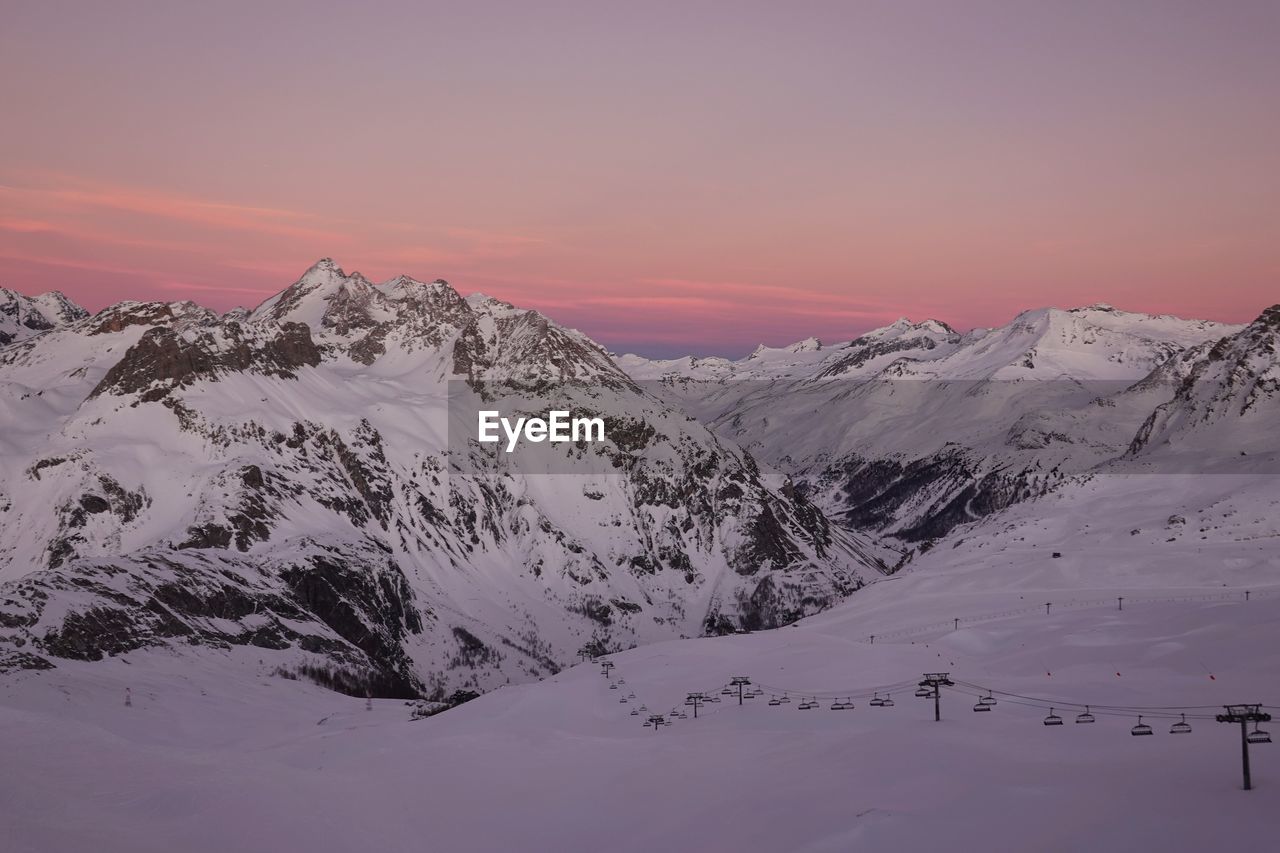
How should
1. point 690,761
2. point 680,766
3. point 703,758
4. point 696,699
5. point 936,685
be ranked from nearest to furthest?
point 680,766 < point 690,761 < point 703,758 < point 936,685 < point 696,699

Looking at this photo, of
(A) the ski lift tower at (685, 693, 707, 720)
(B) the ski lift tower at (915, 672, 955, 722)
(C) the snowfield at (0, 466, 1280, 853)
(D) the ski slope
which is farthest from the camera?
(A) the ski lift tower at (685, 693, 707, 720)

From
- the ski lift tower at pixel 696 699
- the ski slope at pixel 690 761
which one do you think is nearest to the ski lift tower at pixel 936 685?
the ski slope at pixel 690 761

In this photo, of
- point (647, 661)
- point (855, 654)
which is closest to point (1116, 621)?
point (855, 654)

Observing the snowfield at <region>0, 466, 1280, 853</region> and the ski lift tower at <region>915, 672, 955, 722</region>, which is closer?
the snowfield at <region>0, 466, 1280, 853</region>

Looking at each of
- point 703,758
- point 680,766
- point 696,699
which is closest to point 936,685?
point 703,758

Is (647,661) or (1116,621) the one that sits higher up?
(1116,621)

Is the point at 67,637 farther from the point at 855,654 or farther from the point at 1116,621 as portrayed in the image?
the point at 1116,621

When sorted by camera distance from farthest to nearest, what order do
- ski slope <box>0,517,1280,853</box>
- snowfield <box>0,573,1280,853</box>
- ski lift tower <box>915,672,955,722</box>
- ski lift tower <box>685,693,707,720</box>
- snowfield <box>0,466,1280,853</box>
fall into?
ski lift tower <box>685,693,707,720</box>
ski lift tower <box>915,672,955,722</box>
snowfield <box>0,466,1280,853</box>
ski slope <box>0,517,1280,853</box>
snowfield <box>0,573,1280,853</box>

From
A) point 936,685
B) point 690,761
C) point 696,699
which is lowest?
point 696,699

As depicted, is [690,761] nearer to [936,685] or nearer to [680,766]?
[680,766]

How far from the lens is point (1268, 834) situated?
48.8 m

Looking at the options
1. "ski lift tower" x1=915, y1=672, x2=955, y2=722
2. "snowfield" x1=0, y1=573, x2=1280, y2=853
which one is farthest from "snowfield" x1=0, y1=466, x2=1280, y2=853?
"ski lift tower" x1=915, y1=672, x2=955, y2=722

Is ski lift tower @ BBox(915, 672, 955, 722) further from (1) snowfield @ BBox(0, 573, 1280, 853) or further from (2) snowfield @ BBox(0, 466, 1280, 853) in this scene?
(1) snowfield @ BBox(0, 573, 1280, 853)

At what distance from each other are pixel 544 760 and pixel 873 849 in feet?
152
